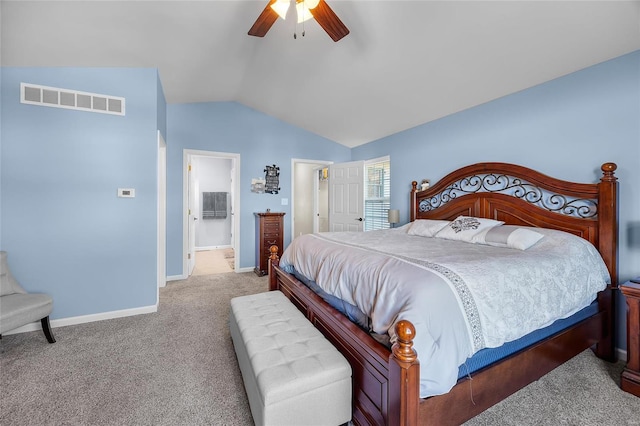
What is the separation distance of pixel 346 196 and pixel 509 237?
10.1 ft

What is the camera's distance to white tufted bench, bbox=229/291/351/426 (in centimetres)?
124

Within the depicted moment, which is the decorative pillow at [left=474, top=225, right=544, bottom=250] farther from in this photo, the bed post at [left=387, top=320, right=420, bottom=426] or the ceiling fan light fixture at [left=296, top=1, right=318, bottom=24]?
the ceiling fan light fixture at [left=296, top=1, right=318, bottom=24]

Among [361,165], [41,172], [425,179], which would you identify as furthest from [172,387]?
[361,165]

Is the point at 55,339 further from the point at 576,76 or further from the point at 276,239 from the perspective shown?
the point at 576,76

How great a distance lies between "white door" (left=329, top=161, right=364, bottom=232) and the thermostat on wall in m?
3.33

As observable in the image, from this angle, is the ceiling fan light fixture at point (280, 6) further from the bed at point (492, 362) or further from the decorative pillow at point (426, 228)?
the decorative pillow at point (426, 228)

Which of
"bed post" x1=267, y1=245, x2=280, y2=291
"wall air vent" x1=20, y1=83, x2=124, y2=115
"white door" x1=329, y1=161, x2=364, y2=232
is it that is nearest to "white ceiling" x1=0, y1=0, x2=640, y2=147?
"wall air vent" x1=20, y1=83, x2=124, y2=115

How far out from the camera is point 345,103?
13.1ft

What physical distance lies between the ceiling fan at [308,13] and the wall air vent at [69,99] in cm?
192

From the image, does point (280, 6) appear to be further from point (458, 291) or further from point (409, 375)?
point (409, 375)

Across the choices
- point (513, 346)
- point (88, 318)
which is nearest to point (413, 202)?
point (513, 346)

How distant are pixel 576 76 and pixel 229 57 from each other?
3.56 metres

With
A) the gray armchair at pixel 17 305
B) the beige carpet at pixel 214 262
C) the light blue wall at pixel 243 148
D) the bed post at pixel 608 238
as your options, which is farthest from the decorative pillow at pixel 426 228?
the gray armchair at pixel 17 305

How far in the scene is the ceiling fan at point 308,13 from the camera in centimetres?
179
